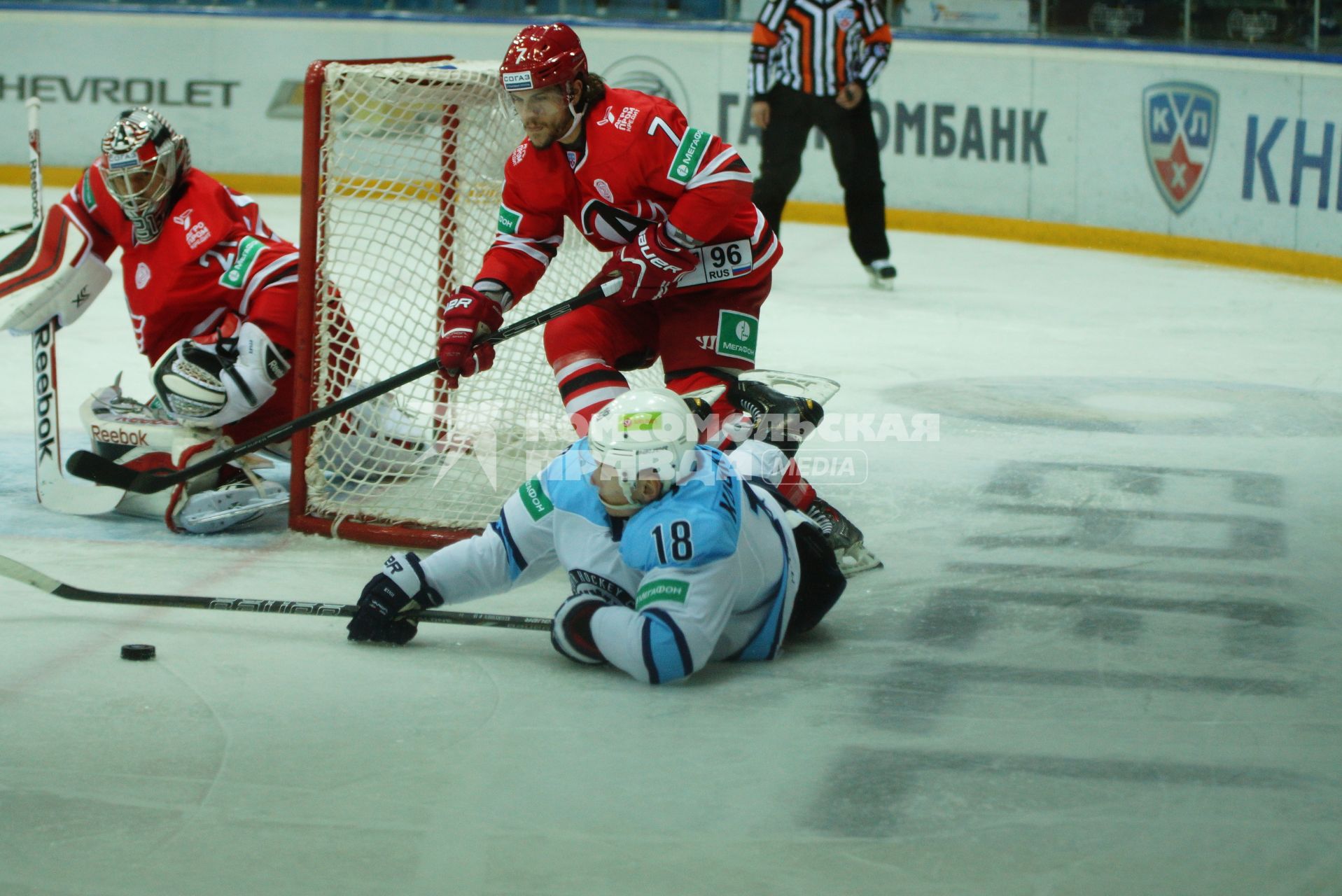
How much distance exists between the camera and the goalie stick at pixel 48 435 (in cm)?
405

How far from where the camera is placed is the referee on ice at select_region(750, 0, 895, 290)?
7863 millimetres

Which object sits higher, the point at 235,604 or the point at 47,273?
the point at 47,273

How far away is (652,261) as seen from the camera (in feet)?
11.6

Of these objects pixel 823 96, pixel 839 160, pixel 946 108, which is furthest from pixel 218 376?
pixel 946 108

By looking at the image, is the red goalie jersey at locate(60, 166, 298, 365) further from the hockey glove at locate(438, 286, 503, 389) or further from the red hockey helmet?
the red hockey helmet

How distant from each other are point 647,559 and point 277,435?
1.24m

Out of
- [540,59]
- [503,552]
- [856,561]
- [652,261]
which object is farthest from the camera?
[856,561]

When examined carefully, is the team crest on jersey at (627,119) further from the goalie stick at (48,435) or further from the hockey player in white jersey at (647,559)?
the goalie stick at (48,435)

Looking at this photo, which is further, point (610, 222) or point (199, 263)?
point (199, 263)

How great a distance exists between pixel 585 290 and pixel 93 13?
26.6 ft

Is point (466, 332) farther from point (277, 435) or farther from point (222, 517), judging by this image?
point (222, 517)

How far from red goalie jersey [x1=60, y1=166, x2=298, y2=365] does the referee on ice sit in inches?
159

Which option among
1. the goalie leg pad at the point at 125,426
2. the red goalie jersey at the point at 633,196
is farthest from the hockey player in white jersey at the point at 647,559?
the goalie leg pad at the point at 125,426

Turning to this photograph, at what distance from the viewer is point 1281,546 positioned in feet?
12.8
